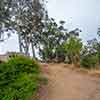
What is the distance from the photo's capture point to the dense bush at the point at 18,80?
11506mm

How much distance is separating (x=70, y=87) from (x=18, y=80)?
94.7 inches

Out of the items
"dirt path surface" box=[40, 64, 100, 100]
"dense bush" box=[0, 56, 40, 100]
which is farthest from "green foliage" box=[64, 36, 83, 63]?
"dense bush" box=[0, 56, 40, 100]

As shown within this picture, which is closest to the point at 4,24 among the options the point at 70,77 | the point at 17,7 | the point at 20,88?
the point at 17,7

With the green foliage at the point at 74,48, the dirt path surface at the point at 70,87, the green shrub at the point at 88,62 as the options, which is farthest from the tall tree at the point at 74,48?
the dirt path surface at the point at 70,87

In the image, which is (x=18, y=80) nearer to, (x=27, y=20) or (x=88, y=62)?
(x=88, y=62)

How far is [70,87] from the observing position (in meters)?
14.4

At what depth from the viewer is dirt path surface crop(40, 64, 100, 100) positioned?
12676 mm

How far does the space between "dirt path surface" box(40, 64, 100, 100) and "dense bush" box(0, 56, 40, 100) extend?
0.61 metres

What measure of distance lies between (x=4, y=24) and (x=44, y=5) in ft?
14.5

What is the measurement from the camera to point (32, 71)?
51.8 ft

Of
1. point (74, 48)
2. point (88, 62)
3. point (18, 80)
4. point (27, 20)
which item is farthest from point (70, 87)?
point (27, 20)

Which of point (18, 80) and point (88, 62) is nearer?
point (18, 80)

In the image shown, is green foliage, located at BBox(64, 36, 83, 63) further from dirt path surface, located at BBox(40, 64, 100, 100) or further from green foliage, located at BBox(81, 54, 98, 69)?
dirt path surface, located at BBox(40, 64, 100, 100)

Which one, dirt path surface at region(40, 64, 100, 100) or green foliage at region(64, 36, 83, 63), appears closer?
dirt path surface at region(40, 64, 100, 100)
